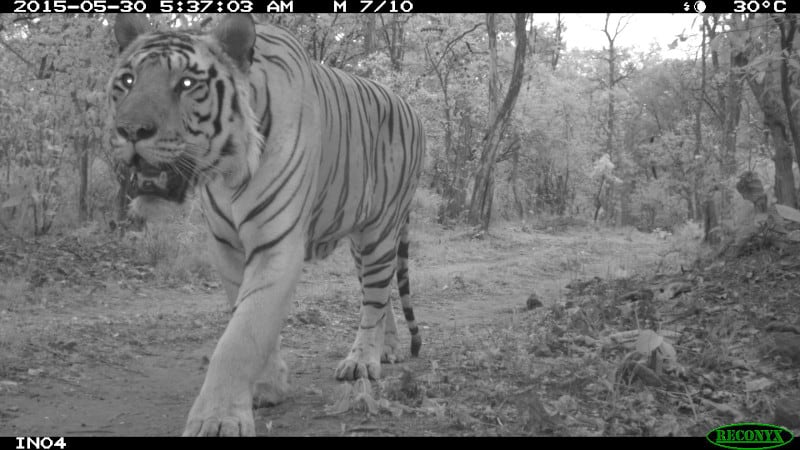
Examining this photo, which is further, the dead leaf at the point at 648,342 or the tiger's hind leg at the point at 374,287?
the tiger's hind leg at the point at 374,287

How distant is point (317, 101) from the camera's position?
371 cm

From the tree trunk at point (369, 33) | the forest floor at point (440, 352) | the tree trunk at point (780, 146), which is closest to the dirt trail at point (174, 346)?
the forest floor at point (440, 352)

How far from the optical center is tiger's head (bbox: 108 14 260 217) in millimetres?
2846

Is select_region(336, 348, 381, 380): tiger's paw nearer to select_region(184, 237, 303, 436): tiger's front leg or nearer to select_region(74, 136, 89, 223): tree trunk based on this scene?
select_region(184, 237, 303, 436): tiger's front leg

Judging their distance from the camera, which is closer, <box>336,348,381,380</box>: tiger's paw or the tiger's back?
the tiger's back

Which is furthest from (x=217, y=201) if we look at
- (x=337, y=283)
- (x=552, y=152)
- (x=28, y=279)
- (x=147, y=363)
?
(x=552, y=152)

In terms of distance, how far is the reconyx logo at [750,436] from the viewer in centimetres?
279

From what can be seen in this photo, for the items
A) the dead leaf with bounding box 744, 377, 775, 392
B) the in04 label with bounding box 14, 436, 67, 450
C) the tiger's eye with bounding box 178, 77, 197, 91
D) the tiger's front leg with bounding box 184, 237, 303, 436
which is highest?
the tiger's eye with bounding box 178, 77, 197, 91

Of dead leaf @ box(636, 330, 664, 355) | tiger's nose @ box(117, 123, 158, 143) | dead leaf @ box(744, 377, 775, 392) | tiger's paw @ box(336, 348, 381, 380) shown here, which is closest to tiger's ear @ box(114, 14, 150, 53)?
tiger's nose @ box(117, 123, 158, 143)

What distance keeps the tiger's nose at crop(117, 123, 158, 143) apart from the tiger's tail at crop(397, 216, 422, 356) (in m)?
2.62

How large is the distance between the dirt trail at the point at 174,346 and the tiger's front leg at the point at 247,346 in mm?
359

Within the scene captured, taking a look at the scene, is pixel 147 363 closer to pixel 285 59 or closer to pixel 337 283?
pixel 285 59

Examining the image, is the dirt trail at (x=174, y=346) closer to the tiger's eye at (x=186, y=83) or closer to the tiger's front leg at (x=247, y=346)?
the tiger's front leg at (x=247, y=346)

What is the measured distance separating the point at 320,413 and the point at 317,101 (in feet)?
4.99
